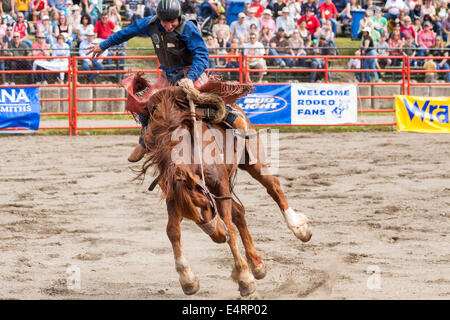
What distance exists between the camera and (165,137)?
5.42 m

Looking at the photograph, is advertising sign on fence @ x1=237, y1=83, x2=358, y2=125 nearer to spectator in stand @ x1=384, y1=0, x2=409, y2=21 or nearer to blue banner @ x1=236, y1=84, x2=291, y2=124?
blue banner @ x1=236, y1=84, x2=291, y2=124

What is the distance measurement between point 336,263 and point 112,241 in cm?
223

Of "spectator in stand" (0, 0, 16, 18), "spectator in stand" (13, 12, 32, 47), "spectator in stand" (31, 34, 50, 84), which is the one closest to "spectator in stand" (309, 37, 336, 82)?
"spectator in stand" (31, 34, 50, 84)

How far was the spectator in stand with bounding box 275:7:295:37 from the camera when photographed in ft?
61.9

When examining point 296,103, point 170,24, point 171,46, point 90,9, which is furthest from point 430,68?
point 170,24

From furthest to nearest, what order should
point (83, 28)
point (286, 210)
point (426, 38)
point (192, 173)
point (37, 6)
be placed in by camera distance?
1. point (37, 6)
2. point (426, 38)
3. point (83, 28)
4. point (286, 210)
5. point (192, 173)

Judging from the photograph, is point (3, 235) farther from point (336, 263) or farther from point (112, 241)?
point (336, 263)

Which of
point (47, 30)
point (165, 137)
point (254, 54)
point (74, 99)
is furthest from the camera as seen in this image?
point (47, 30)

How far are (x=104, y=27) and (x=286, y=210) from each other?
1256cm

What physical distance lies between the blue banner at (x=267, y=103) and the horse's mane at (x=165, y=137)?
30.6 ft

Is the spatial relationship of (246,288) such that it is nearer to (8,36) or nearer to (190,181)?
(190,181)

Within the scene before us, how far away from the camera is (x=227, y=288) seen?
234 inches

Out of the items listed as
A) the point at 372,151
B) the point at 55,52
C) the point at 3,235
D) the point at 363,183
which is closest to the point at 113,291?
the point at 3,235

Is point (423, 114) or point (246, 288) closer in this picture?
point (246, 288)
